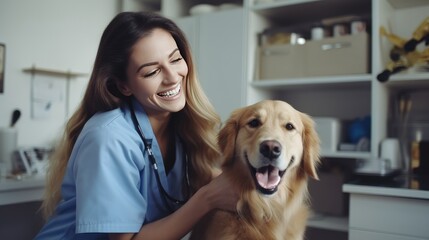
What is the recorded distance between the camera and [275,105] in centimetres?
119

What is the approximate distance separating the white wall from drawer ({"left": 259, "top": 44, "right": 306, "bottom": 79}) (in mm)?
1195

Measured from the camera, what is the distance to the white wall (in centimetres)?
212

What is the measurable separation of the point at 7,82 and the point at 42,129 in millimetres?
351

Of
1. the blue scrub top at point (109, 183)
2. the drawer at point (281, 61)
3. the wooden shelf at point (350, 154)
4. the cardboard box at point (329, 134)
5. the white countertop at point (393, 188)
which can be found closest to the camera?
the blue scrub top at point (109, 183)

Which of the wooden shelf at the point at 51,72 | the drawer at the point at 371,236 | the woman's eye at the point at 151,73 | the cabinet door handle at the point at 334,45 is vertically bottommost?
the drawer at the point at 371,236

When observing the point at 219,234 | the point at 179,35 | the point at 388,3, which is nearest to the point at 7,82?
the point at 179,35

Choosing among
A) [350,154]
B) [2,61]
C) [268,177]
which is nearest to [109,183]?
[268,177]

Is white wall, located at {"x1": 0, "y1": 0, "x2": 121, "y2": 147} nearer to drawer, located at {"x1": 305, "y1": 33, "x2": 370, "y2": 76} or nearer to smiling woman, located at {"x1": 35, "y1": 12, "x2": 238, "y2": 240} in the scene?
smiling woman, located at {"x1": 35, "y1": 12, "x2": 238, "y2": 240}

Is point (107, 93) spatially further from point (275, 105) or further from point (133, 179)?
point (275, 105)

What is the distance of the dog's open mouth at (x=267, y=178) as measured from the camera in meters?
1.06

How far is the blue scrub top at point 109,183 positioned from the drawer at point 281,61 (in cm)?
111

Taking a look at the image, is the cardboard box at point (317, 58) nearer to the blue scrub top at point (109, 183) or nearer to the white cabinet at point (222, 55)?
the white cabinet at point (222, 55)

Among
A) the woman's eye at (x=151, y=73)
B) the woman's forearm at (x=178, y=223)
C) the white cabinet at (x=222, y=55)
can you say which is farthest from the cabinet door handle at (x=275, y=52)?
the woman's forearm at (x=178, y=223)

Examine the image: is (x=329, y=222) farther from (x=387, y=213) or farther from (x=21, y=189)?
(x=21, y=189)
